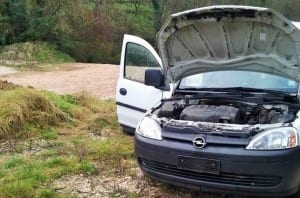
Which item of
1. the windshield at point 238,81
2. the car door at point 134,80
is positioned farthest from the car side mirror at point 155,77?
the car door at point 134,80

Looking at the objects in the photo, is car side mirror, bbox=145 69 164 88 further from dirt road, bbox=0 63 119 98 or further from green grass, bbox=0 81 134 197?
dirt road, bbox=0 63 119 98

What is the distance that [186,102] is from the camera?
518cm

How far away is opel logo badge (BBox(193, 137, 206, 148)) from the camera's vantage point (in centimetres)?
427

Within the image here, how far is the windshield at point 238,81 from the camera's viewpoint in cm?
520

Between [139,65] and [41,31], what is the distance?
19812 mm

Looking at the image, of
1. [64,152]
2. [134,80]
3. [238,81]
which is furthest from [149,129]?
[134,80]

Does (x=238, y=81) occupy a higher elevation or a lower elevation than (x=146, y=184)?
higher

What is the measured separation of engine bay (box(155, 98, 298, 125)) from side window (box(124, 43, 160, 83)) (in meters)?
1.98

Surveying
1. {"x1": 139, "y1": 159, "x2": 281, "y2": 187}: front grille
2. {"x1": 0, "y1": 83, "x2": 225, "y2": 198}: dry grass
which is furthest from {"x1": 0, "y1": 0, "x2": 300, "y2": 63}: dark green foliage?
{"x1": 139, "y1": 159, "x2": 281, "y2": 187}: front grille

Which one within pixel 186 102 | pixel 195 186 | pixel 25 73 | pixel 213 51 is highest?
pixel 213 51

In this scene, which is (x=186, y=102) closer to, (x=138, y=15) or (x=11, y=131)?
(x=11, y=131)

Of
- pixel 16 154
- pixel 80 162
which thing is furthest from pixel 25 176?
pixel 16 154

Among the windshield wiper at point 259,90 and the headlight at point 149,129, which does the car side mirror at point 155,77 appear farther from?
the headlight at point 149,129

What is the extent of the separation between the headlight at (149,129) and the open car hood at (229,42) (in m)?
1.15
